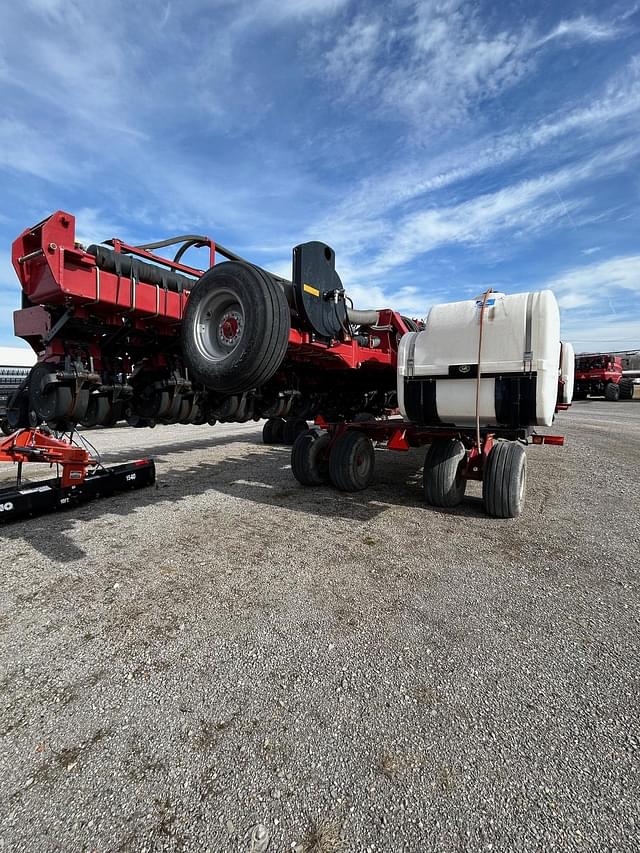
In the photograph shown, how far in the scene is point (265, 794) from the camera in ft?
5.15

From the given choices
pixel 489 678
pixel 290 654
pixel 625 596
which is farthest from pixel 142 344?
pixel 625 596

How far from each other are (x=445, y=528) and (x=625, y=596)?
1.59 metres

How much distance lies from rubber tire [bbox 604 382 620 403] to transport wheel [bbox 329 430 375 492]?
24.9 metres

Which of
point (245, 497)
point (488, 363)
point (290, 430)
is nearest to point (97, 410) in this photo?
point (245, 497)

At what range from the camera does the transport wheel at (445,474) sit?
485cm

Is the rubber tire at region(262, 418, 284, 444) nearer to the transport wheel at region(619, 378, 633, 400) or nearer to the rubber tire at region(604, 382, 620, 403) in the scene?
the rubber tire at region(604, 382, 620, 403)

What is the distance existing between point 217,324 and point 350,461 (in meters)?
2.47

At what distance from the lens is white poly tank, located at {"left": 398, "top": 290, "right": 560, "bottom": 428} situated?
4141 mm

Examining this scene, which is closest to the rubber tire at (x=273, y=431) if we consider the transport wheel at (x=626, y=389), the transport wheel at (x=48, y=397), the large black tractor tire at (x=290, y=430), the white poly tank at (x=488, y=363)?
the large black tractor tire at (x=290, y=430)

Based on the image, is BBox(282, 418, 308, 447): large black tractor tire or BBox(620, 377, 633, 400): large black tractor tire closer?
BBox(282, 418, 308, 447): large black tractor tire

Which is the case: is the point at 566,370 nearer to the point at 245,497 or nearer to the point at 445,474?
the point at 445,474

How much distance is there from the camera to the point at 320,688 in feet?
6.87

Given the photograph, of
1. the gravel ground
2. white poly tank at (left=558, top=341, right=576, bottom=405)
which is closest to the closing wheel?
the gravel ground

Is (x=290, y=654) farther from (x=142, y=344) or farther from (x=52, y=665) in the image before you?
(x=142, y=344)
